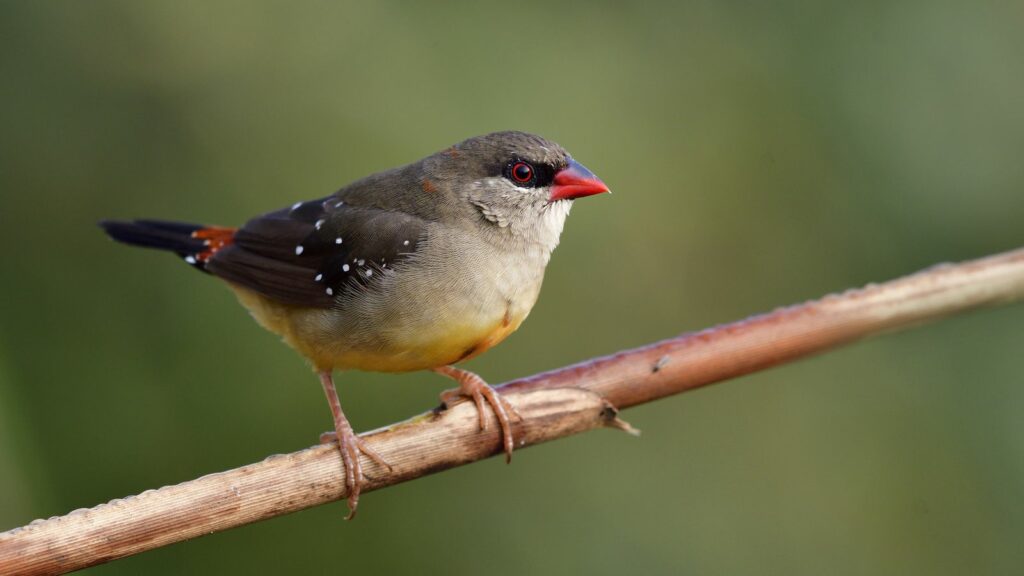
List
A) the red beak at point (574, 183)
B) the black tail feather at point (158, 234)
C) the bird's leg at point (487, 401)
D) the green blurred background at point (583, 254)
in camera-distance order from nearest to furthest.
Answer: the bird's leg at point (487, 401)
the red beak at point (574, 183)
the black tail feather at point (158, 234)
the green blurred background at point (583, 254)

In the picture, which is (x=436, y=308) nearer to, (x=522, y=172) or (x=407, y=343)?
(x=407, y=343)

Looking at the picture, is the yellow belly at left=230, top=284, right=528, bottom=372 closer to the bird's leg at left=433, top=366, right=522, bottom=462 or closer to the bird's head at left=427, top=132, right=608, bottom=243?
the bird's leg at left=433, top=366, right=522, bottom=462

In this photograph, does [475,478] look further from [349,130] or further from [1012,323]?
[1012,323]

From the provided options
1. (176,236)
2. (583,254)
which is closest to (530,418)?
(583,254)

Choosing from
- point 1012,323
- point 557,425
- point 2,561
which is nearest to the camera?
point 2,561

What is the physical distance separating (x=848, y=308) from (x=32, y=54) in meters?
3.00

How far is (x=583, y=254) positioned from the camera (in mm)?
4324

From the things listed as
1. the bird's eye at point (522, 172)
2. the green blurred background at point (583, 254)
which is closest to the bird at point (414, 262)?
the bird's eye at point (522, 172)

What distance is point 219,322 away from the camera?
13.1 feet

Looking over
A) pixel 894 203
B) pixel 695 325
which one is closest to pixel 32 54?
pixel 695 325

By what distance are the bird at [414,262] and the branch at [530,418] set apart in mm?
80

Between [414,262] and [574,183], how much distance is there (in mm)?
543

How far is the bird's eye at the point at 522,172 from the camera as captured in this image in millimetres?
3262

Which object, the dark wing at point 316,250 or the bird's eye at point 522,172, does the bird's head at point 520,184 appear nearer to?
the bird's eye at point 522,172
